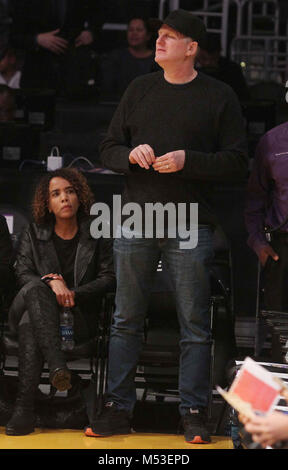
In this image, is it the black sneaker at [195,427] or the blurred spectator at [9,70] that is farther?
the blurred spectator at [9,70]

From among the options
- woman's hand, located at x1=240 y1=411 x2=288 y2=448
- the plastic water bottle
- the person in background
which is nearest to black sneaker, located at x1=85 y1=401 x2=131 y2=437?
the plastic water bottle

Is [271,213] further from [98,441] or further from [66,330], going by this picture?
[98,441]

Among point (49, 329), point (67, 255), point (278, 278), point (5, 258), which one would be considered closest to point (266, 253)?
point (278, 278)

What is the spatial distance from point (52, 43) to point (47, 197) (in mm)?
3684

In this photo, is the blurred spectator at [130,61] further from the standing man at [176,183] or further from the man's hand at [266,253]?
the standing man at [176,183]

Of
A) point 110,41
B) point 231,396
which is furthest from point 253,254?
point 110,41

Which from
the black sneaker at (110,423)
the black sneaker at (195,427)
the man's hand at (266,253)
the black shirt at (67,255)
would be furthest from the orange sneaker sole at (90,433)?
the man's hand at (266,253)

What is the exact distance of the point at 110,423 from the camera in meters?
4.57

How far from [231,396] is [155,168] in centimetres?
187

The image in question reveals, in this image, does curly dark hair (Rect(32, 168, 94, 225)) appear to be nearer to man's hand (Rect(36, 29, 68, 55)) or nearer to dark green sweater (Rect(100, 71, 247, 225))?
dark green sweater (Rect(100, 71, 247, 225))

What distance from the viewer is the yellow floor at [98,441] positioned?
442cm

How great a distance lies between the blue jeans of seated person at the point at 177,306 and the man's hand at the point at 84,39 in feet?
14.1

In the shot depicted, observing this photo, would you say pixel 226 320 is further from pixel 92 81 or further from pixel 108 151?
pixel 92 81

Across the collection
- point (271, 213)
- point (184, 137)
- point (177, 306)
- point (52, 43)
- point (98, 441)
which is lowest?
point (98, 441)
